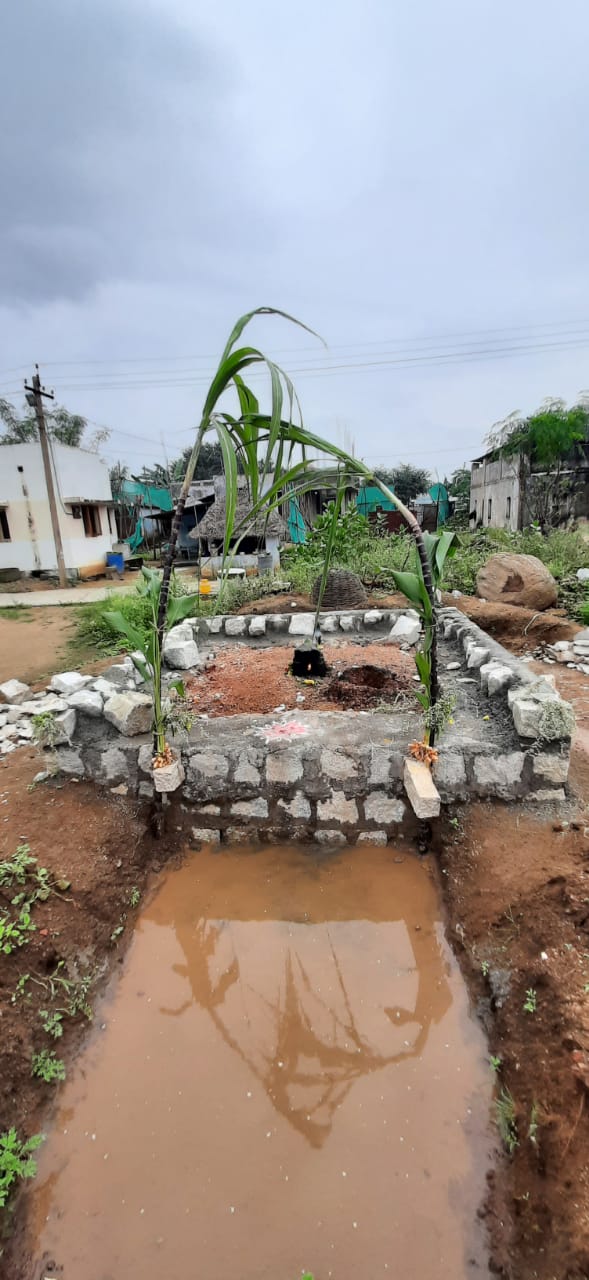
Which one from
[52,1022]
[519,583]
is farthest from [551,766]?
[519,583]

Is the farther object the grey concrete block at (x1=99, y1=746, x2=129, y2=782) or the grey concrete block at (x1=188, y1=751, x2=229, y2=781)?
the grey concrete block at (x1=99, y1=746, x2=129, y2=782)

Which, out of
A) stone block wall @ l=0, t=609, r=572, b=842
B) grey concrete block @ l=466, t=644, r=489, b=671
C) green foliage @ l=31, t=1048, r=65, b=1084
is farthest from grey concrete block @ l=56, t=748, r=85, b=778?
grey concrete block @ l=466, t=644, r=489, b=671

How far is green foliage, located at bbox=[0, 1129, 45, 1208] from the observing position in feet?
5.03

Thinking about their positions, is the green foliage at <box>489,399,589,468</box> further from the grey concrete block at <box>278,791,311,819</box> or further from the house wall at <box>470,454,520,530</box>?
the grey concrete block at <box>278,791,311,819</box>

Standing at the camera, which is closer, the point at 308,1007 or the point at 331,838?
the point at 308,1007

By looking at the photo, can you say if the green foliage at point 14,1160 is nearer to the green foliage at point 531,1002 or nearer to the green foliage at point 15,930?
the green foliage at point 15,930

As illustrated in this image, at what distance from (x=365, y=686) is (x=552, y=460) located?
1295cm

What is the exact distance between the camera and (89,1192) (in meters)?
1.55

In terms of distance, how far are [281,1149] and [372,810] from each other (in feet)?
4.56

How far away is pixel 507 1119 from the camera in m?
1.62

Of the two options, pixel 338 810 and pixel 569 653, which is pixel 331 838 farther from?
pixel 569 653

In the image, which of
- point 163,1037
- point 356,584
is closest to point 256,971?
point 163,1037

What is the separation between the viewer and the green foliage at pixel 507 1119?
5.13 feet

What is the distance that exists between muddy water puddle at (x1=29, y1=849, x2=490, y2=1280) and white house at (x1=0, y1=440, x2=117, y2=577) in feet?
44.7
